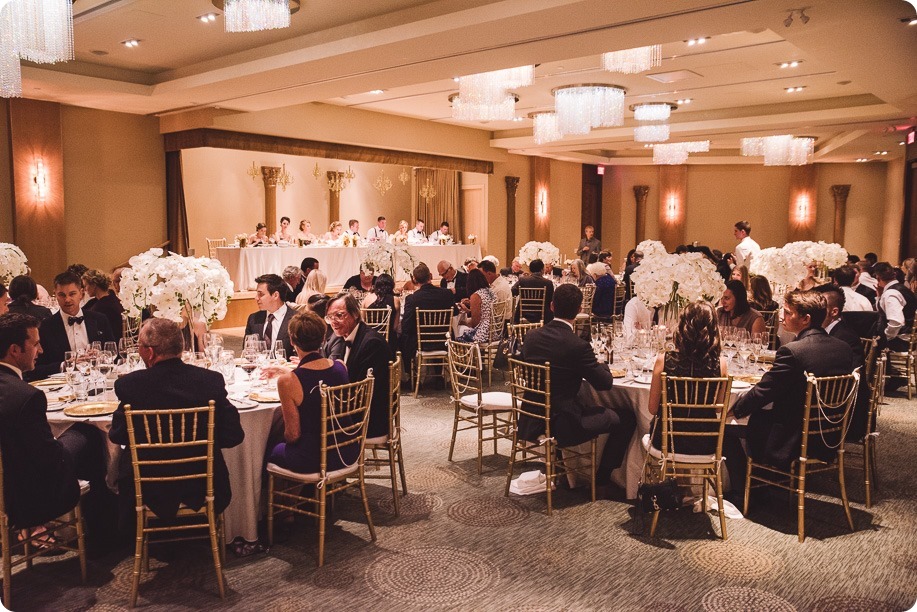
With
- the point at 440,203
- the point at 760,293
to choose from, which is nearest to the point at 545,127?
the point at 760,293

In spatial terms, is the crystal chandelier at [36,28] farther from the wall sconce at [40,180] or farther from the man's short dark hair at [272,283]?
the wall sconce at [40,180]

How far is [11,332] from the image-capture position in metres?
3.27

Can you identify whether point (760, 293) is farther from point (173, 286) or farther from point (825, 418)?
point (173, 286)

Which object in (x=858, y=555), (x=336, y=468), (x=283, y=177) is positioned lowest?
(x=858, y=555)

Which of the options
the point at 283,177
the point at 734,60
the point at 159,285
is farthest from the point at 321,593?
the point at 283,177

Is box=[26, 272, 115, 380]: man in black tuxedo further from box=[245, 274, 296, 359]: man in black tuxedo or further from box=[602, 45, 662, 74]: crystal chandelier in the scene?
box=[602, 45, 662, 74]: crystal chandelier

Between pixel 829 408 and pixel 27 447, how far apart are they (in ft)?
13.9

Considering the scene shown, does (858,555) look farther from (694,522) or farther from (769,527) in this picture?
(694,522)

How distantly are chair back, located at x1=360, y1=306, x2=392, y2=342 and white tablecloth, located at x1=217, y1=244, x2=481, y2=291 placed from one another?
3.80m

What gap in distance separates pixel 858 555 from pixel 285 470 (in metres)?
3.24

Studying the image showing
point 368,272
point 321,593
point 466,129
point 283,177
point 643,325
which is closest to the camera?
point 321,593

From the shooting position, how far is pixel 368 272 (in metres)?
8.77

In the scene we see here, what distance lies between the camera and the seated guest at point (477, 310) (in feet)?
25.8

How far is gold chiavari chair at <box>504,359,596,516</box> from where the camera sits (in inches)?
177
